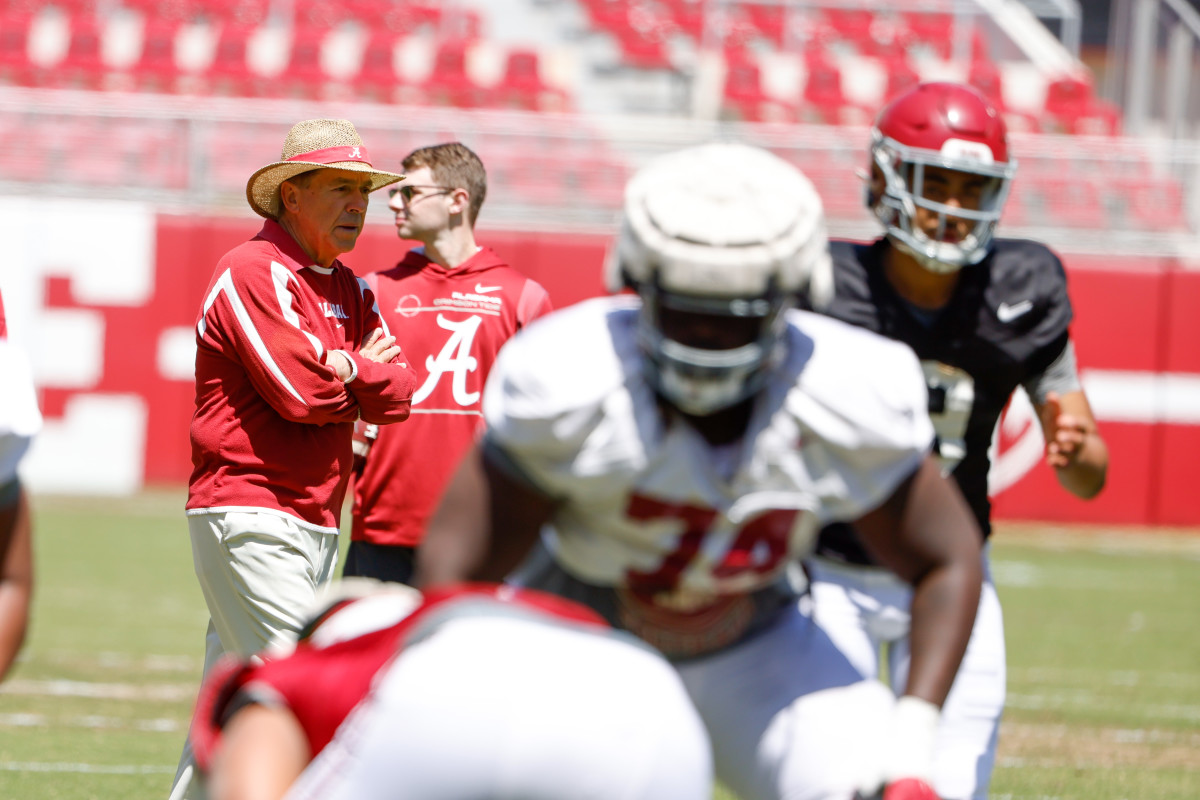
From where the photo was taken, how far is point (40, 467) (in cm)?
1186

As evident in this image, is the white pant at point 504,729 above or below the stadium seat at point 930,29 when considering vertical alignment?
below

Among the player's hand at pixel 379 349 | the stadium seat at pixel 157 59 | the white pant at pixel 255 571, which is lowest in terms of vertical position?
the white pant at pixel 255 571

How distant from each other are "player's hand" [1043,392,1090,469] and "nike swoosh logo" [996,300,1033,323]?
0.19 metres

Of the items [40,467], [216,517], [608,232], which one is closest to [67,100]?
[40,467]

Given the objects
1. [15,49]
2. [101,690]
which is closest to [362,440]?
[101,690]

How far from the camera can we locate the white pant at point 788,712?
2354 millimetres

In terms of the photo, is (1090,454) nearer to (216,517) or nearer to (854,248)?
(854,248)

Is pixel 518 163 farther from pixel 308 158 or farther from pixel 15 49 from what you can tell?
pixel 308 158

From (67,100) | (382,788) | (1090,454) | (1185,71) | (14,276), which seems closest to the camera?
(382,788)

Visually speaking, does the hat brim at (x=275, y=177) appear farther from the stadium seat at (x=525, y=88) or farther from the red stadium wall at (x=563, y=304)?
the stadium seat at (x=525, y=88)

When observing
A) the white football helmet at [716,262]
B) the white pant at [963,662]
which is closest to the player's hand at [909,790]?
the white football helmet at [716,262]

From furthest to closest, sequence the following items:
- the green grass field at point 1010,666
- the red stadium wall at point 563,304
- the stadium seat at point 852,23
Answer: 1. the stadium seat at point 852,23
2. the red stadium wall at point 563,304
3. the green grass field at point 1010,666

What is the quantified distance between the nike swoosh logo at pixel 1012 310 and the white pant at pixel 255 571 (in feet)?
6.00

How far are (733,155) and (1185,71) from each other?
495 inches
